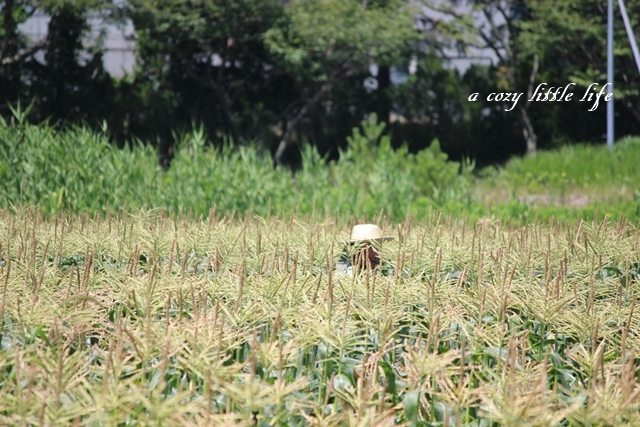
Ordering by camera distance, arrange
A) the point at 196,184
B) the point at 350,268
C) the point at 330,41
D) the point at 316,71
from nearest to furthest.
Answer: the point at 350,268 → the point at 196,184 → the point at 330,41 → the point at 316,71

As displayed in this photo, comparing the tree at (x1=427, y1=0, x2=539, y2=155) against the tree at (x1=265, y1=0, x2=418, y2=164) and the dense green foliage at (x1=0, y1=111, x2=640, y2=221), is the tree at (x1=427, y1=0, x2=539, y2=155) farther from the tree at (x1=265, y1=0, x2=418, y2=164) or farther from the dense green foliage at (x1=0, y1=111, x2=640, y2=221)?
the dense green foliage at (x1=0, y1=111, x2=640, y2=221)

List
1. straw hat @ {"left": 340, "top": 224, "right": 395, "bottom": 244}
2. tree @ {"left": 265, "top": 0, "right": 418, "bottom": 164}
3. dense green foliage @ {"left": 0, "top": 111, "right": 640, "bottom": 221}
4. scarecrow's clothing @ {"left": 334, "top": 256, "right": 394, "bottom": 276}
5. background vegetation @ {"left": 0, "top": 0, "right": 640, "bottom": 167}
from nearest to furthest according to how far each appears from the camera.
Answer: scarecrow's clothing @ {"left": 334, "top": 256, "right": 394, "bottom": 276}, straw hat @ {"left": 340, "top": 224, "right": 395, "bottom": 244}, dense green foliage @ {"left": 0, "top": 111, "right": 640, "bottom": 221}, background vegetation @ {"left": 0, "top": 0, "right": 640, "bottom": 167}, tree @ {"left": 265, "top": 0, "right": 418, "bottom": 164}

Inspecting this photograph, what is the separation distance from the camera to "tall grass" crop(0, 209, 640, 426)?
6.45 feet

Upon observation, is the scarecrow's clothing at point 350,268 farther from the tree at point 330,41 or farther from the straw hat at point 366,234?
the tree at point 330,41

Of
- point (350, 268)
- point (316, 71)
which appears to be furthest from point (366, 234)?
point (316, 71)

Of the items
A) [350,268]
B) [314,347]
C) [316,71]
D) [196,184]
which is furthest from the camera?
[316,71]

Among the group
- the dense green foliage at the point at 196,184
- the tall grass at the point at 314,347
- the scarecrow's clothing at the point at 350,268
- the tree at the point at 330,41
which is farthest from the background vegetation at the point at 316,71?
the tall grass at the point at 314,347

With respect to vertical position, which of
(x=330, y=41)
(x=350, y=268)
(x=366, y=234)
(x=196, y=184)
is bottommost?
(x=196, y=184)

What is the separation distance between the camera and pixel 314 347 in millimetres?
2633

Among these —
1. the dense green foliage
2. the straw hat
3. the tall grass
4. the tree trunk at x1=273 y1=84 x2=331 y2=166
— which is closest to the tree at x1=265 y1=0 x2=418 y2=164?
the tree trunk at x1=273 y1=84 x2=331 y2=166

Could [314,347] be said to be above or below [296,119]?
above

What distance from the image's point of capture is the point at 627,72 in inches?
665

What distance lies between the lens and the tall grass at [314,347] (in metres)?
1.96

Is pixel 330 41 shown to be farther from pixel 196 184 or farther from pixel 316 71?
pixel 196 184
